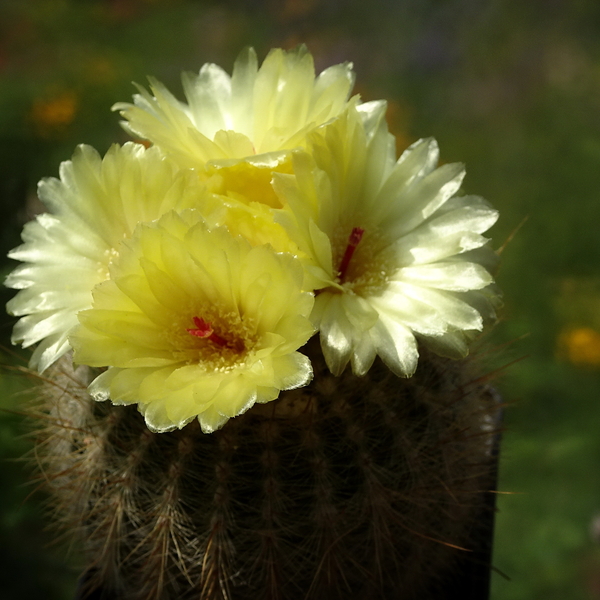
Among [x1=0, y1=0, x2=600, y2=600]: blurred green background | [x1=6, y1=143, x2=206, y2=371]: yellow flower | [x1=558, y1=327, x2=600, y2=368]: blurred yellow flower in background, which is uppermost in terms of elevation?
[x1=6, y1=143, x2=206, y2=371]: yellow flower

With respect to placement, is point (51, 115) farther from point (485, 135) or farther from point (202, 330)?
point (202, 330)

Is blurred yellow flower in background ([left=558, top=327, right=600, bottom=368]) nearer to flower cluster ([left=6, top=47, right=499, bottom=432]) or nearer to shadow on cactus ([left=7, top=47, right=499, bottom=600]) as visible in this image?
shadow on cactus ([left=7, top=47, right=499, bottom=600])

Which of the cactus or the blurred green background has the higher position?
the cactus

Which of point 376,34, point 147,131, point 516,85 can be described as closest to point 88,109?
point 376,34

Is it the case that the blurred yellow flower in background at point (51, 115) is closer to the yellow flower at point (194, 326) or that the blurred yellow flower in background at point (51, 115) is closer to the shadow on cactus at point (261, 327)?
the shadow on cactus at point (261, 327)

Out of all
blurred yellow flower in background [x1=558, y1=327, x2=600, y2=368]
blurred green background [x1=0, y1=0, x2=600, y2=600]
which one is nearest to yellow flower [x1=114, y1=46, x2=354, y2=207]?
blurred green background [x1=0, y1=0, x2=600, y2=600]

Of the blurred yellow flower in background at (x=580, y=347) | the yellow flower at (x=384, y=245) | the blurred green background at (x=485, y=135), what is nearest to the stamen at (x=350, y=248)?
the yellow flower at (x=384, y=245)

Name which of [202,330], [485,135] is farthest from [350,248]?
[485,135]
